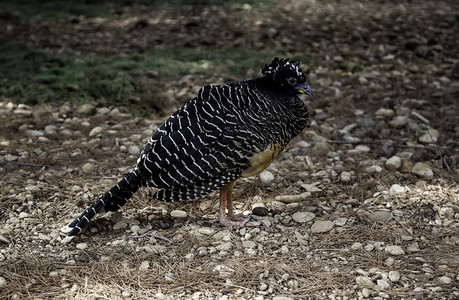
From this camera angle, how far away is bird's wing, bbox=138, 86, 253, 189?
4023mm

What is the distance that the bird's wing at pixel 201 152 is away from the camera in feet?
13.2

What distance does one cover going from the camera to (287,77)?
433cm

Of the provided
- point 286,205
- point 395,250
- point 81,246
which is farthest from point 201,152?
point 395,250

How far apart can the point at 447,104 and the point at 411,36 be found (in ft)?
9.82

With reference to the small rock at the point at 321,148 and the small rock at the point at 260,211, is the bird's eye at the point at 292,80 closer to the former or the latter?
the small rock at the point at 260,211

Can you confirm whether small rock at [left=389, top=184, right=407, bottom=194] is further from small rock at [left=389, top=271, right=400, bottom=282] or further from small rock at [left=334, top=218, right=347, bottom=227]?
small rock at [left=389, top=271, right=400, bottom=282]

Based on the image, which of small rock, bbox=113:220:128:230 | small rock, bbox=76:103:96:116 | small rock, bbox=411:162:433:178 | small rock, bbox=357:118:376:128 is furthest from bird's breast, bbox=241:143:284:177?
small rock, bbox=76:103:96:116

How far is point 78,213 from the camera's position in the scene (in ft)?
14.6

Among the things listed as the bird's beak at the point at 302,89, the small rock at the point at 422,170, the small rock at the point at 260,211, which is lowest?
the small rock at the point at 260,211

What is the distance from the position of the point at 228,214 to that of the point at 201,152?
71 centimetres

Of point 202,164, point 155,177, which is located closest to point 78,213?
point 155,177

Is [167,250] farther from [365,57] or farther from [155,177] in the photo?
[365,57]

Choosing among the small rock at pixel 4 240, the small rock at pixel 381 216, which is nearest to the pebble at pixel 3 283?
the small rock at pixel 4 240

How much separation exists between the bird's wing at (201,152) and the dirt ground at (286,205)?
0.47 metres
